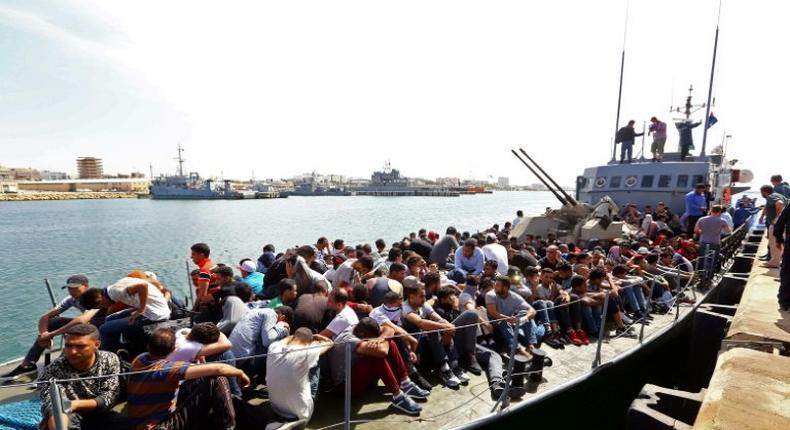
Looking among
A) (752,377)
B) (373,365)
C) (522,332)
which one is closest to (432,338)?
(373,365)

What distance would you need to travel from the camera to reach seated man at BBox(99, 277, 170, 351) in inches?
158

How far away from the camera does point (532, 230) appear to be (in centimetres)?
1233

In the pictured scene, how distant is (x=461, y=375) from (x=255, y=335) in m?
2.35

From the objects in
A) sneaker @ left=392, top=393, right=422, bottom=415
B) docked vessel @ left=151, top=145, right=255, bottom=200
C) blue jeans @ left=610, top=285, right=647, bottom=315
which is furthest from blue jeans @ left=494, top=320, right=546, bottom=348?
docked vessel @ left=151, top=145, right=255, bottom=200

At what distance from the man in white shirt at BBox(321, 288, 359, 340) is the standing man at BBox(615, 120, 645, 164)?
15.3m

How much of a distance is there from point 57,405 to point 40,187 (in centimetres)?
16206

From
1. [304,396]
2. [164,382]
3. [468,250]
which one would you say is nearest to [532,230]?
[468,250]

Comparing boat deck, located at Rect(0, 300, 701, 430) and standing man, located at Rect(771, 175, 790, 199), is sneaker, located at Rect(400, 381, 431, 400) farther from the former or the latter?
standing man, located at Rect(771, 175, 790, 199)

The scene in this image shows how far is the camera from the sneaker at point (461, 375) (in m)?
4.14

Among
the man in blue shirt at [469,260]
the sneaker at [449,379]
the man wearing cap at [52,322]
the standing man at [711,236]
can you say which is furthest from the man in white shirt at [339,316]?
the standing man at [711,236]

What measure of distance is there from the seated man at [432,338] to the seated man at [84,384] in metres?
2.79

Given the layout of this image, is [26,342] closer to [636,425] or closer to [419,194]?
[636,425]

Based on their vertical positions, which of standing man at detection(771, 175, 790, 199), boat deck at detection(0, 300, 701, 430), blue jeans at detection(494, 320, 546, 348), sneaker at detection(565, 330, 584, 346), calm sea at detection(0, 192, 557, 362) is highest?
standing man at detection(771, 175, 790, 199)

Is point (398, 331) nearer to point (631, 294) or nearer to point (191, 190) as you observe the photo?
point (631, 294)
